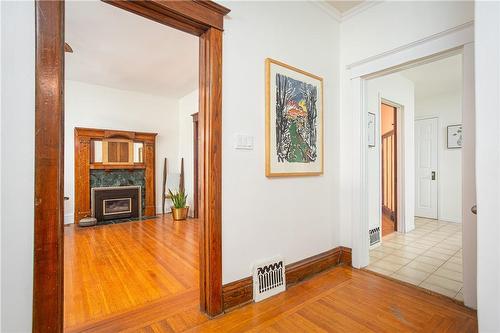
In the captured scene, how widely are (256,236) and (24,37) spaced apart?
5.98 ft

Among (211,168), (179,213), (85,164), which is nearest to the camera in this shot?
(211,168)

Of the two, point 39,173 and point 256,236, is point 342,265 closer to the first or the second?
point 256,236

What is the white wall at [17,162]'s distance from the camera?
43.1 inches

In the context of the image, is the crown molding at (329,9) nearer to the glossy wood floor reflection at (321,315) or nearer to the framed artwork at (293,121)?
the framed artwork at (293,121)

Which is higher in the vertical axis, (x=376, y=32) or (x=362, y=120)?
(x=376, y=32)

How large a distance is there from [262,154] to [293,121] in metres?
0.47

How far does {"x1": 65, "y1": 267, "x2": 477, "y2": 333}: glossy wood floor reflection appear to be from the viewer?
5.08 feet

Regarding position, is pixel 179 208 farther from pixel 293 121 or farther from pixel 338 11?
pixel 338 11

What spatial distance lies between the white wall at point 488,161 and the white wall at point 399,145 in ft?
6.76

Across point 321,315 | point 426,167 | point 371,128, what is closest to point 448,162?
point 426,167

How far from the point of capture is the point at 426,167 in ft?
16.5

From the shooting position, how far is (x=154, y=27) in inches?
108

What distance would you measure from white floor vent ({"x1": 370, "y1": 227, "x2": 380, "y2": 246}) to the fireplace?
4.42 meters

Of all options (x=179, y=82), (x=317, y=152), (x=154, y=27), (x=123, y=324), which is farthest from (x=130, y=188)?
(x=317, y=152)
